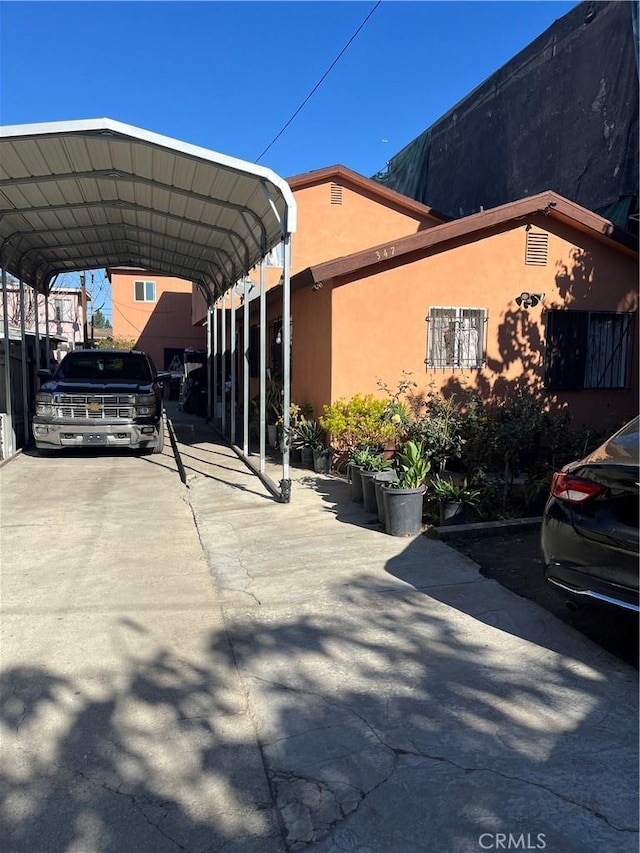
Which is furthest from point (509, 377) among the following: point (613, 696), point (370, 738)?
point (370, 738)

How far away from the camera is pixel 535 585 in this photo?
15.9 feet

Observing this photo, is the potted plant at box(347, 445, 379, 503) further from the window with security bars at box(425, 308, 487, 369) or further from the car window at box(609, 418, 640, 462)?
the car window at box(609, 418, 640, 462)

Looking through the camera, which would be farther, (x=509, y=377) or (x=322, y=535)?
(x=509, y=377)

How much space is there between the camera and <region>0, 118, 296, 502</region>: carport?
267 inches

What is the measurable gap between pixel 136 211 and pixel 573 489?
8359 millimetres

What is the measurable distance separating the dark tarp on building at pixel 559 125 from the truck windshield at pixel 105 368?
9240 millimetres

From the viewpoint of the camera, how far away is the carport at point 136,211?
6.78 metres

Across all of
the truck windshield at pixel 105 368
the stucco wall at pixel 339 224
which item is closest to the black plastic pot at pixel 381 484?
the truck windshield at pixel 105 368

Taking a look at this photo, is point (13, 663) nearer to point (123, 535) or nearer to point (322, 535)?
point (123, 535)

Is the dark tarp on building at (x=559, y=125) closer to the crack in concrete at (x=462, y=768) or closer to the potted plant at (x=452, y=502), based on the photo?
the potted plant at (x=452, y=502)

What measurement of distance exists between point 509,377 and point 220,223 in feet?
17.0

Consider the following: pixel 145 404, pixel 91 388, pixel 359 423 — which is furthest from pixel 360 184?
pixel 359 423

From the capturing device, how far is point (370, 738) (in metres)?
2.93

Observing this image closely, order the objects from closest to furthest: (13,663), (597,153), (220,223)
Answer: (13,663), (220,223), (597,153)
